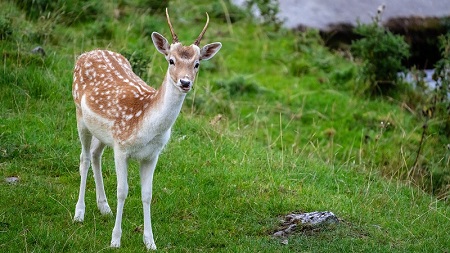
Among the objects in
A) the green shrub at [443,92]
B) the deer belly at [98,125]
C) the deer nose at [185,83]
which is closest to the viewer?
the deer nose at [185,83]

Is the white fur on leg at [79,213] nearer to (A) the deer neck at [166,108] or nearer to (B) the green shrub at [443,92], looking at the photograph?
(A) the deer neck at [166,108]

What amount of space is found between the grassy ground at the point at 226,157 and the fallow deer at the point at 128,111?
0.43 metres

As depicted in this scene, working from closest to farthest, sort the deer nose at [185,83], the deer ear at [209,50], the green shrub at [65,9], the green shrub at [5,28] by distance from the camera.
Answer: the deer nose at [185,83]
the deer ear at [209,50]
the green shrub at [5,28]
the green shrub at [65,9]

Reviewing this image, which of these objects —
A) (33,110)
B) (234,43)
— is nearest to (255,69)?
(234,43)

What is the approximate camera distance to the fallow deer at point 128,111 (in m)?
6.36

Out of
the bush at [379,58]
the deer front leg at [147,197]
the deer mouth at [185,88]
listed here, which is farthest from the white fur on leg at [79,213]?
the bush at [379,58]

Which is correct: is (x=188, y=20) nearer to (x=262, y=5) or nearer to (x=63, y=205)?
(x=262, y=5)

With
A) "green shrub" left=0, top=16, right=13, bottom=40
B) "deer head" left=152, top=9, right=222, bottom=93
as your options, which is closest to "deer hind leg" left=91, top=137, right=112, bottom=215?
"deer head" left=152, top=9, right=222, bottom=93

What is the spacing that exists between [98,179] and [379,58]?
653 centimetres

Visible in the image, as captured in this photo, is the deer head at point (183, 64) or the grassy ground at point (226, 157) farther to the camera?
the grassy ground at point (226, 157)

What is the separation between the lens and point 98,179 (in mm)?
7363

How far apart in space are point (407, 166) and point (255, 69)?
396 centimetres

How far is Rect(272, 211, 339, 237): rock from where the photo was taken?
7.30 m

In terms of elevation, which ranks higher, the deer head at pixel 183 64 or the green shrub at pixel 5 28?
the deer head at pixel 183 64
